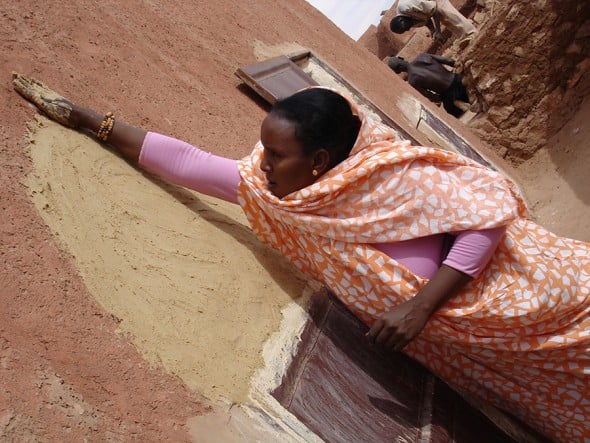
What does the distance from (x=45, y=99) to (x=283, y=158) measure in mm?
989

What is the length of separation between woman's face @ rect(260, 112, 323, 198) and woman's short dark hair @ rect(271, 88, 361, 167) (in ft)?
0.07

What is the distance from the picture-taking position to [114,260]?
1.79 metres

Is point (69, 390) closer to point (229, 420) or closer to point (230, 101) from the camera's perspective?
point (229, 420)

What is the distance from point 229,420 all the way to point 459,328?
2.68ft

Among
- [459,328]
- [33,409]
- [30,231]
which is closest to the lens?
[33,409]

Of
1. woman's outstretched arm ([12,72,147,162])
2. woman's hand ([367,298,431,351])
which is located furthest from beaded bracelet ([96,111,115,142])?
woman's hand ([367,298,431,351])

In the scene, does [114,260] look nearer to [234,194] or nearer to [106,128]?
[234,194]

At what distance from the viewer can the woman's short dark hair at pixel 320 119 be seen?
5.76ft

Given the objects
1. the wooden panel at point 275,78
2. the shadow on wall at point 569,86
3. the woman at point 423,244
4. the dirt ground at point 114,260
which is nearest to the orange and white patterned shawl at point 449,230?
the woman at point 423,244

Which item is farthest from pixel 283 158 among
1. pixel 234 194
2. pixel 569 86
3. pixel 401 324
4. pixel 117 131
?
pixel 569 86

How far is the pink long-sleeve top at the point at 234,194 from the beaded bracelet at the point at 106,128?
15 cm

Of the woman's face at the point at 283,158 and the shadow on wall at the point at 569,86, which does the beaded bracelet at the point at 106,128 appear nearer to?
the woman's face at the point at 283,158

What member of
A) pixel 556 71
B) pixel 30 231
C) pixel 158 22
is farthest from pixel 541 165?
pixel 30 231

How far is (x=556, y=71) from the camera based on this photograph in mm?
5473
